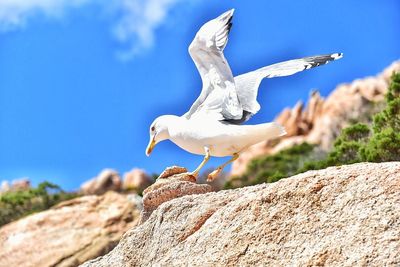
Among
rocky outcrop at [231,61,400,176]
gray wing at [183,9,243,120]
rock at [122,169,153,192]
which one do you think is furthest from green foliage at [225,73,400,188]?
rock at [122,169,153,192]

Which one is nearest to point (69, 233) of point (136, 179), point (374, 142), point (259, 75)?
point (374, 142)

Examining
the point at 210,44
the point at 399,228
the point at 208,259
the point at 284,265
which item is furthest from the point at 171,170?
the point at 399,228

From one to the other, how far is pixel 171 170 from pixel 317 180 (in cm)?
270

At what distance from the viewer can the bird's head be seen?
860 centimetres

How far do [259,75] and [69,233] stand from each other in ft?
25.5

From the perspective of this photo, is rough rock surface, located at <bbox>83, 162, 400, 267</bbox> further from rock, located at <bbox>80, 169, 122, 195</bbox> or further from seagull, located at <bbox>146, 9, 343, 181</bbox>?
rock, located at <bbox>80, 169, 122, 195</bbox>

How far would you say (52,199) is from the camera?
2416 cm

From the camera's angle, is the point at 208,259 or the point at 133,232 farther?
the point at 133,232

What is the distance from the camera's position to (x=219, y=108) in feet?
28.3

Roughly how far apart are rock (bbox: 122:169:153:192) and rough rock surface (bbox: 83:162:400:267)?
30140 mm

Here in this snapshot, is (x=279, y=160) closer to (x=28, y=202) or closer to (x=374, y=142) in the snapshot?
(x=28, y=202)

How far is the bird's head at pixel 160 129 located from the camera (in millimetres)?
8602

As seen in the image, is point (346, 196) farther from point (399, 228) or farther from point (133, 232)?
point (133, 232)

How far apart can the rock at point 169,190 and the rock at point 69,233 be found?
291 inches
